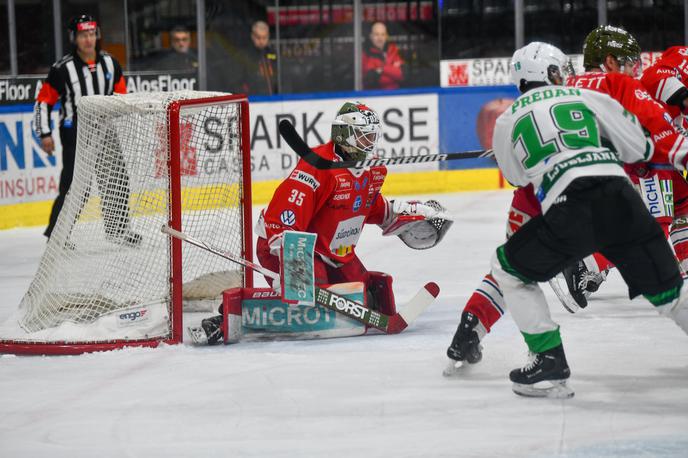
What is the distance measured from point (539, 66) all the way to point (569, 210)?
45cm

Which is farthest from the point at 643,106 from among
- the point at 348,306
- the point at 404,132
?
the point at 404,132

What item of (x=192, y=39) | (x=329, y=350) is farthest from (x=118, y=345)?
(x=192, y=39)

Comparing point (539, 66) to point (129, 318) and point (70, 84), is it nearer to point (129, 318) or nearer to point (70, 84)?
point (129, 318)

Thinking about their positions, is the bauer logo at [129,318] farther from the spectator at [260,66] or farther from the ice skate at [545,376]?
the spectator at [260,66]

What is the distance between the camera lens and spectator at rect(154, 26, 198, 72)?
948 centimetres

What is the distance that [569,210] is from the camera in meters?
3.05

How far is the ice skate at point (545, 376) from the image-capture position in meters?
3.21

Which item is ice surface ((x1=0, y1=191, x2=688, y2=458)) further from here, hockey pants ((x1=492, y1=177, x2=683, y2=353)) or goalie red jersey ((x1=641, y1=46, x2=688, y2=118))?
goalie red jersey ((x1=641, y1=46, x2=688, y2=118))

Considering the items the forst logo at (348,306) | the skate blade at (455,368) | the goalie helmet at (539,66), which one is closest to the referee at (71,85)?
the forst logo at (348,306)

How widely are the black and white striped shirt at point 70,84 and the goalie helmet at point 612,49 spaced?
9.53 feet

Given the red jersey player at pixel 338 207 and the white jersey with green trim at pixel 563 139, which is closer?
the white jersey with green trim at pixel 563 139

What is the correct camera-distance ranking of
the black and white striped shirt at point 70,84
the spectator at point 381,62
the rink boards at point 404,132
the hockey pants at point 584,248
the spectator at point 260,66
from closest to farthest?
1. the hockey pants at point 584,248
2. the black and white striped shirt at point 70,84
3. the rink boards at point 404,132
4. the spectator at point 260,66
5. the spectator at point 381,62

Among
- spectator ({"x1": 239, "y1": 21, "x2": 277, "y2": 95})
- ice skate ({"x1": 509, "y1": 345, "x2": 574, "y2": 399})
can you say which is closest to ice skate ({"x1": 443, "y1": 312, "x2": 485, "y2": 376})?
ice skate ({"x1": 509, "y1": 345, "x2": 574, "y2": 399})

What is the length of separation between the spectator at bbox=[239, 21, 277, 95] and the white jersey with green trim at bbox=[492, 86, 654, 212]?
6888 millimetres
